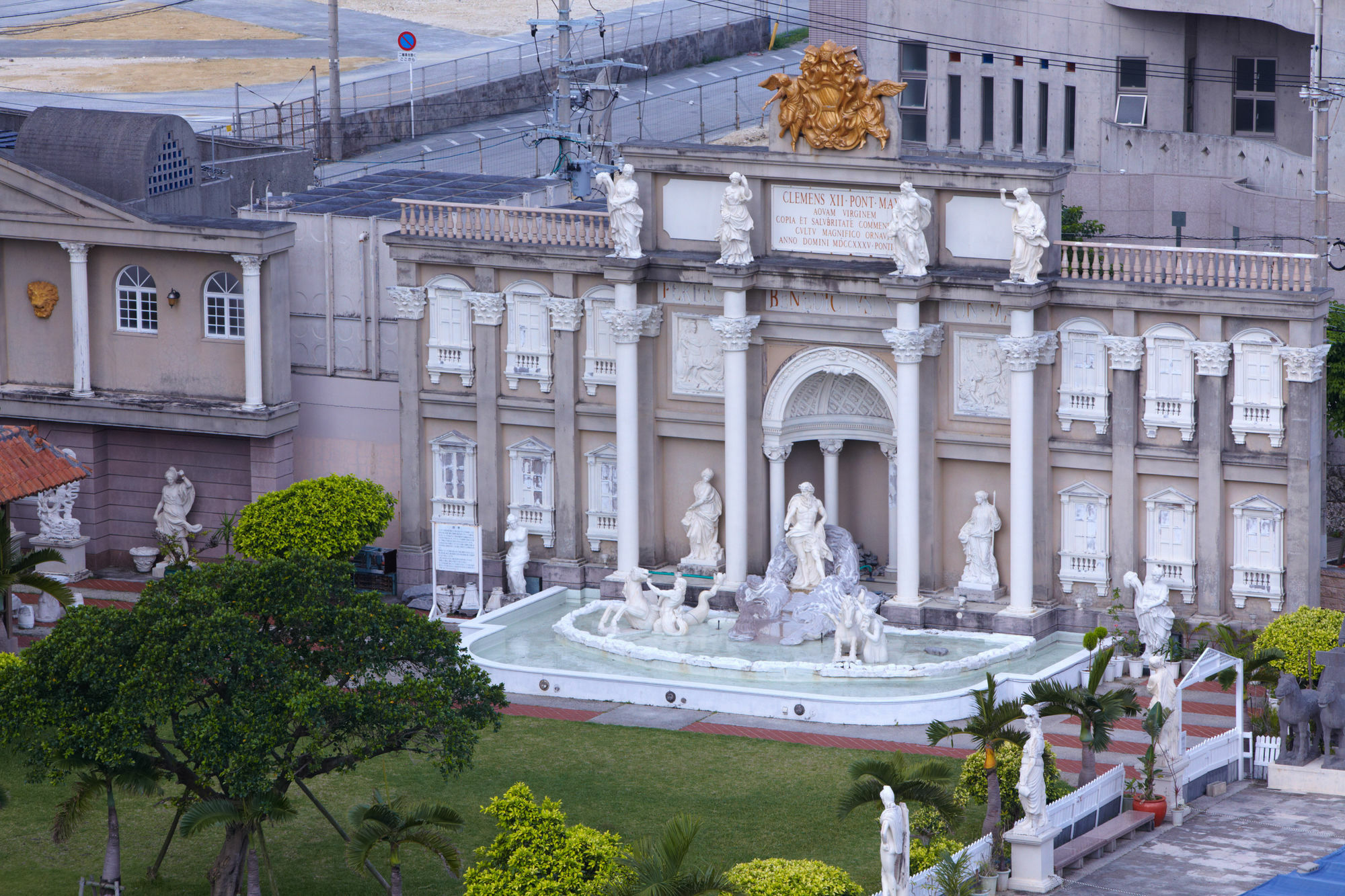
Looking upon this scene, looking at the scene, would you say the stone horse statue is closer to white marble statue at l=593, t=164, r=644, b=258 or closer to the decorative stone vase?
white marble statue at l=593, t=164, r=644, b=258

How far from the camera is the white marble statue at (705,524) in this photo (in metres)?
49.8

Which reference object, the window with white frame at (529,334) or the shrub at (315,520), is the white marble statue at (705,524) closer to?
the window with white frame at (529,334)

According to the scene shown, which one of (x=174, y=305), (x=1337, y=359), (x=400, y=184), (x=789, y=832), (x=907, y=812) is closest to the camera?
(x=907, y=812)

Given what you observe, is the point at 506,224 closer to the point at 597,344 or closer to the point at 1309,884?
the point at 597,344

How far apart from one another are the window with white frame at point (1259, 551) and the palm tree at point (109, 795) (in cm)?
2170

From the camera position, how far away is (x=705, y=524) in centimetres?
4994

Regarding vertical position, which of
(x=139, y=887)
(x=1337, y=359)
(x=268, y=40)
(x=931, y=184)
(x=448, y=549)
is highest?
(x=268, y=40)

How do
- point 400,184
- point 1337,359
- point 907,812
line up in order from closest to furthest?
point 907,812 < point 1337,359 < point 400,184

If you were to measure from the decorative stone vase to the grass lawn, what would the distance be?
1283cm

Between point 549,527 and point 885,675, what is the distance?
9.97 metres

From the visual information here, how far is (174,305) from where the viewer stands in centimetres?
5441

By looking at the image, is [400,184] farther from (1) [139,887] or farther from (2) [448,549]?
(1) [139,887]

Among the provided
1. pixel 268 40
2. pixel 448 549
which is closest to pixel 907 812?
pixel 448 549

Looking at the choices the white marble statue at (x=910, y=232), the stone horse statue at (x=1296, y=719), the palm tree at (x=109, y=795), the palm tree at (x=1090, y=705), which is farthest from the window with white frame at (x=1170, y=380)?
the palm tree at (x=109, y=795)
